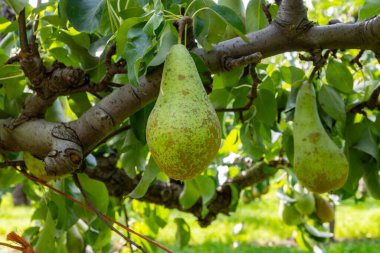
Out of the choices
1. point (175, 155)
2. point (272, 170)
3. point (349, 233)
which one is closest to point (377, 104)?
point (272, 170)

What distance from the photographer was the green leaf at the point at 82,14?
2.73 ft

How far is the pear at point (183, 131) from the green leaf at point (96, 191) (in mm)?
517

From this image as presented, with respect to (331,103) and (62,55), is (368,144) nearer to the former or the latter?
(331,103)

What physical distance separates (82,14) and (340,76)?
0.64 metres

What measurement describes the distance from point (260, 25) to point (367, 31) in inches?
8.7

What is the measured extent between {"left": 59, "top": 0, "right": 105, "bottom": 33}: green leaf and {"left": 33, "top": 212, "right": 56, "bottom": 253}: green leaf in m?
0.50

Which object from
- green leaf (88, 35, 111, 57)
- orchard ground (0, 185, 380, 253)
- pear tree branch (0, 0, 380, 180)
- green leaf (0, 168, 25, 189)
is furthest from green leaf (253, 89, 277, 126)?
orchard ground (0, 185, 380, 253)

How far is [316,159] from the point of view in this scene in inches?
39.6

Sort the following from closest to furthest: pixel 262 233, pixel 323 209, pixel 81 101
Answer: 1. pixel 81 101
2. pixel 323 209
3. pixel 262 233

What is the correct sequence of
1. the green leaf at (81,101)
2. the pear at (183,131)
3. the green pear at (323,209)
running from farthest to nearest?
1. the green pear at (323,209)
2. the green leaf at (81,101)
3. the pear at (183,131)

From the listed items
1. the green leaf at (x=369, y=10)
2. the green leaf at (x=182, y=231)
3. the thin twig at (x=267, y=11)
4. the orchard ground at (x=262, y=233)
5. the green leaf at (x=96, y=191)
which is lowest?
the orchard ground at (x=262, y=233)

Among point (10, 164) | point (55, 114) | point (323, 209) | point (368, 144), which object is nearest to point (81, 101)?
point (55, 114)

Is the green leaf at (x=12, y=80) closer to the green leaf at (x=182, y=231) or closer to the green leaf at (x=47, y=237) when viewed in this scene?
the green leaf at (x=47, y=237)

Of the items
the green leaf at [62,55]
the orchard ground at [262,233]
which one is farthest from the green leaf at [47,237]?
the orchard ground at [262,233]
